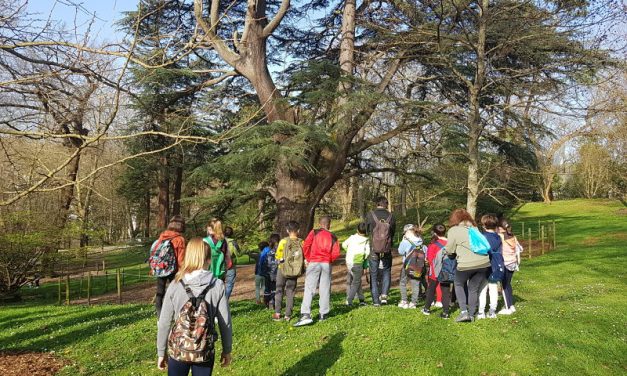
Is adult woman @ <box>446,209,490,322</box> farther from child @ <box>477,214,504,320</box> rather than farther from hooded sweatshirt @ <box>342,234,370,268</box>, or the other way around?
hooded sweatshirt @ <box>342,234,370,268</box>

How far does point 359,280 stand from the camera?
7797 millimetres

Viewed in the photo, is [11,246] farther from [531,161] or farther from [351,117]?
[531,161]

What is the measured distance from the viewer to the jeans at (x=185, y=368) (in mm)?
3467

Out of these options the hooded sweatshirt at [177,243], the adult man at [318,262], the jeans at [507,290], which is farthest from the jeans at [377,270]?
the hooded sweatshirt at [177,243]

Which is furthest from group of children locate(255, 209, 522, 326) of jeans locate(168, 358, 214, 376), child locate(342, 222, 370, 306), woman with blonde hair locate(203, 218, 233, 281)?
jeans locate(168, 358, 214, 376)

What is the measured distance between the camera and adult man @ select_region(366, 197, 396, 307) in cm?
757

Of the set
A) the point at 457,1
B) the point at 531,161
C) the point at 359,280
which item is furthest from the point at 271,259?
the point at 531,161

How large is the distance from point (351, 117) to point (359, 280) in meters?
5.33

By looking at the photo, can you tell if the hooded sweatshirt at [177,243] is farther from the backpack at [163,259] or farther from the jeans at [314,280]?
the jeans at [314,280]

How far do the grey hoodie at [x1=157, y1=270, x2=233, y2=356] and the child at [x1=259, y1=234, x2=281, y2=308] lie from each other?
515 cm

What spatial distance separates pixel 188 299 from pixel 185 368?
1.64ft

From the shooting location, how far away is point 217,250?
6871 millimetres

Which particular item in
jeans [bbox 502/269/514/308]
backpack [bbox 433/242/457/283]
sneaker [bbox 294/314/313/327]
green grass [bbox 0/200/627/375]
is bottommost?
green grass [bbox 0/200/627/375]

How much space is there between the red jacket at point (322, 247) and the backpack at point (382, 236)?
Result: 0.86m
